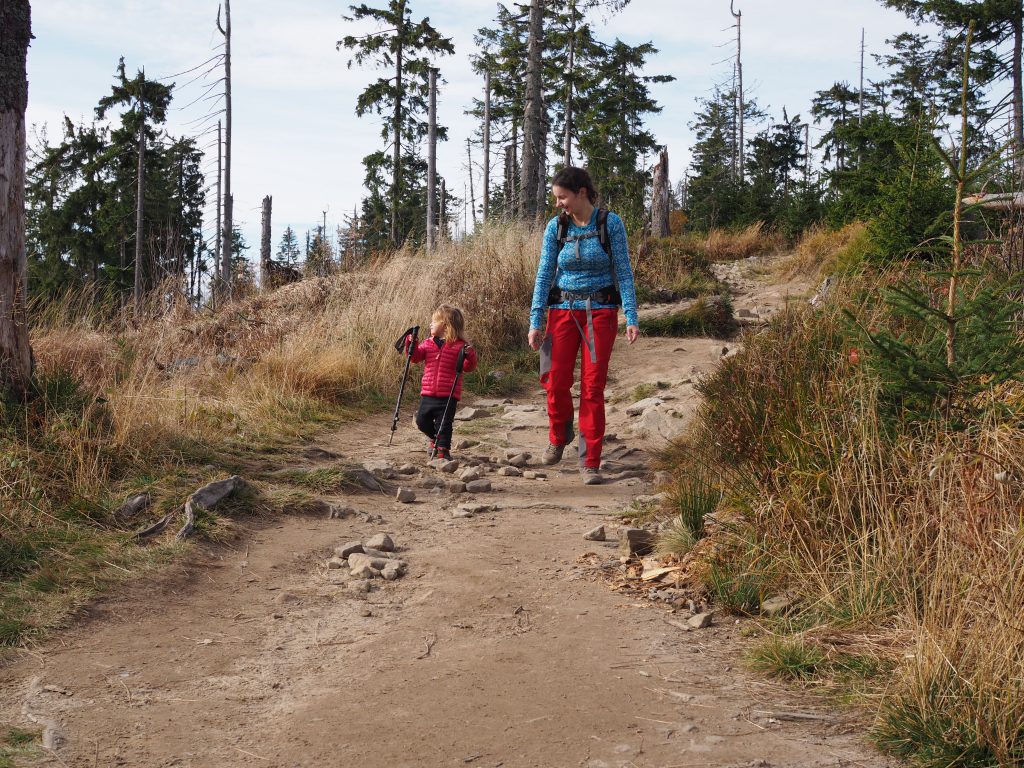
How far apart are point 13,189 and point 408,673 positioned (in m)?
4.20

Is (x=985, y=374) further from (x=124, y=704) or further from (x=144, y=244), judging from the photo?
(x=144, y=244)

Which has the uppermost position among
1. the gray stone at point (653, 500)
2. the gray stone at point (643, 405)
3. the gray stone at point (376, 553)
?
the gray stone at point (643, 405)

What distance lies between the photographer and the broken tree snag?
468 centimetres

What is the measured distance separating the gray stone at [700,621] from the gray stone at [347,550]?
193 centimetres

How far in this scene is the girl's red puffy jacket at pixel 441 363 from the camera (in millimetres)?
7418

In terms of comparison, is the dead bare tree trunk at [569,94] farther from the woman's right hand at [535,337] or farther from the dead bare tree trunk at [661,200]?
the woman's right hand at [535,337]

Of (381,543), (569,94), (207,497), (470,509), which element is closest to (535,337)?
(470,509)

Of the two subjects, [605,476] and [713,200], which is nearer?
[605,476]

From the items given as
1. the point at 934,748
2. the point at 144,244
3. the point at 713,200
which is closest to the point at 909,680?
the point at 934,748

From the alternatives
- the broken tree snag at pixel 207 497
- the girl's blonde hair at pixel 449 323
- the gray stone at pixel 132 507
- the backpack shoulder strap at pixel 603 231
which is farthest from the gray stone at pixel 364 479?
the backpack shoulder strap at pixel 603 231

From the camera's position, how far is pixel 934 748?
238cm

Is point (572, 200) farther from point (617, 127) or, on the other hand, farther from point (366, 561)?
point (617, 127)

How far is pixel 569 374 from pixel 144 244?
31406 millimetres

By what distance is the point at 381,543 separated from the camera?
15.7 feet
